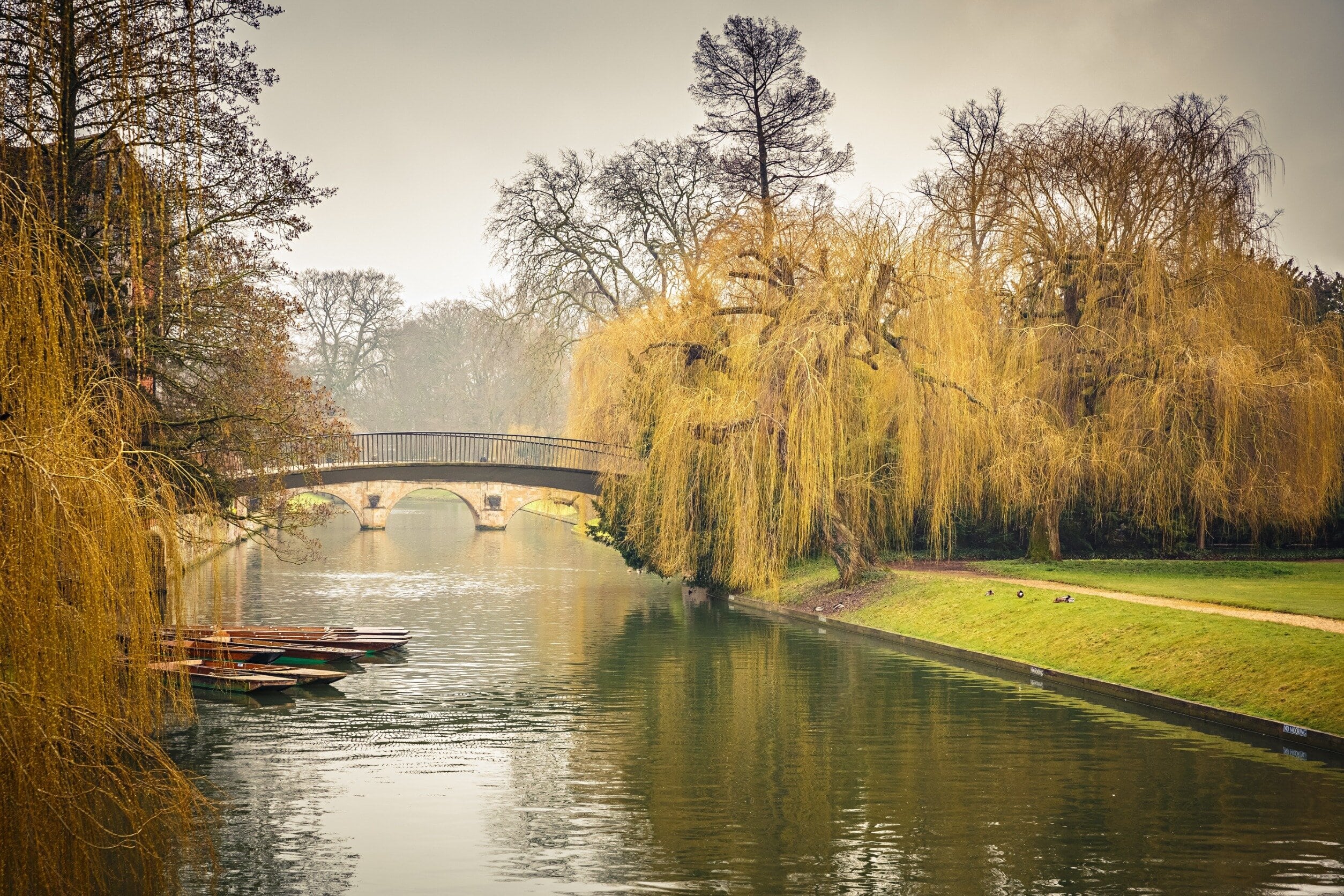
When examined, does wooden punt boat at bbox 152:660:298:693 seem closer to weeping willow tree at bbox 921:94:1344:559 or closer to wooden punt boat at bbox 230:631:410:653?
wooden punt boat at bbox 230:631:410:653

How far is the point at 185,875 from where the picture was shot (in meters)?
8.83

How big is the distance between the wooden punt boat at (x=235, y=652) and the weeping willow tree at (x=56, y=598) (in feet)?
31.8

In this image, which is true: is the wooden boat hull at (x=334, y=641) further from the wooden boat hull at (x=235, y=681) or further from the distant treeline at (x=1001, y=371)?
the distant treeline at (x=1001, y=371)

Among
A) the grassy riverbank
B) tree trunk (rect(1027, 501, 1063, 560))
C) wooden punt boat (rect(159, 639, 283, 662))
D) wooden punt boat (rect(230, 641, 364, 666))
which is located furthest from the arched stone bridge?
tree trunk (rect(1027, 501, 1063, 560))

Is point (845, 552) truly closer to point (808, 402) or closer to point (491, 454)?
point (808, 402)

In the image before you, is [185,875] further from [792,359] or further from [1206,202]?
[1206,202]

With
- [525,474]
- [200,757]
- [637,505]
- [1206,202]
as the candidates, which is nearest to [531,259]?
[525,474]

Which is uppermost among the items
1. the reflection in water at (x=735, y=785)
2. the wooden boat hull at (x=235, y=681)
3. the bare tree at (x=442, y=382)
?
the bare tree at (x=442, y=382)

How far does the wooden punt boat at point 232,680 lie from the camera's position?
16.2 m

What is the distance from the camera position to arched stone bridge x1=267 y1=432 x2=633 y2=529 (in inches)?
1329

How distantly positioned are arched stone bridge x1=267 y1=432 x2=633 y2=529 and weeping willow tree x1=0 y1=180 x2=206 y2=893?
1492cm

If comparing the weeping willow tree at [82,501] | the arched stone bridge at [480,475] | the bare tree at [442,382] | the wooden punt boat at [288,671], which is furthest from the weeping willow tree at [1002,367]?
the bare tree at [442,382]

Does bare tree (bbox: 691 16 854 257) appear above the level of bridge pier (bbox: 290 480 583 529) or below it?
above

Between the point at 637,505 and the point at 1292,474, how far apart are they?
521 inches
